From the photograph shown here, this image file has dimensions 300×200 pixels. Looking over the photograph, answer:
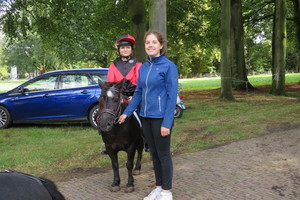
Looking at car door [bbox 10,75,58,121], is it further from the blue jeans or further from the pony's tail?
the pony's tail

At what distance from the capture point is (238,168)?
557cm

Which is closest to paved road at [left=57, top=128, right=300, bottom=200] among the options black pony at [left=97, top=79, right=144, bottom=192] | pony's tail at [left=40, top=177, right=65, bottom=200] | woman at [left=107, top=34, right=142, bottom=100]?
black pony at [left=97, top=79, right=144, bottom=192]

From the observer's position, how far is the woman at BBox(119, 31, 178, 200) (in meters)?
3.82

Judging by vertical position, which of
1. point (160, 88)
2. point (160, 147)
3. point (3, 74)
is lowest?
point (160, 147)

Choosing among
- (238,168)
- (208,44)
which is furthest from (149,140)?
(208,44)

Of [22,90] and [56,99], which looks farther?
[22,90]

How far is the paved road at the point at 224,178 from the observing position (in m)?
4.46

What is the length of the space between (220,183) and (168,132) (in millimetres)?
1576

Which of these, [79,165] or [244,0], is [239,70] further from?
[79,165]

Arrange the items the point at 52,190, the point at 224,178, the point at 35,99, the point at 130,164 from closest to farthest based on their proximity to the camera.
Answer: the point at 52,190 < the point at 130,164 < the point at 224,178 < the point at 35,99

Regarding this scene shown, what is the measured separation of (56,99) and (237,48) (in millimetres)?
16207

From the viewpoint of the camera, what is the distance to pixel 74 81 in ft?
32.4

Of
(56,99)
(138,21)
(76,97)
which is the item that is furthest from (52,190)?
(138,21)

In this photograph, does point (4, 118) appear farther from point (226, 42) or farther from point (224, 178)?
point (226, 42)
